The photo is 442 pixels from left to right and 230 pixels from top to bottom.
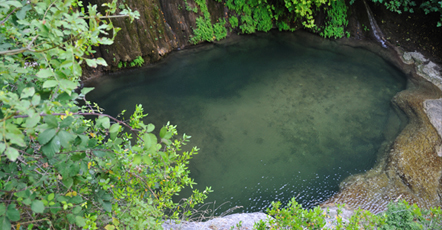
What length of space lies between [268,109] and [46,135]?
17.4ft

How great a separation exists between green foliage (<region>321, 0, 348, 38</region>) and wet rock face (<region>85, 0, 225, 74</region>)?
12.1 ft

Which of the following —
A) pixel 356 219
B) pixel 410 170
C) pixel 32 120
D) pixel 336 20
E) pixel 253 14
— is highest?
pixel 336 20

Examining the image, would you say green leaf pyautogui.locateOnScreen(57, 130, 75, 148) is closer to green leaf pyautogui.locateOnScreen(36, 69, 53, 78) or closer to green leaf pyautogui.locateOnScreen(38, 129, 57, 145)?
green leaf pyautogui.locateOnScreen(38, 129, 57, 145)

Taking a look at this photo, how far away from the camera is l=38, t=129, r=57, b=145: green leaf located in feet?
3.65

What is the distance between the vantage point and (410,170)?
15.9 ft

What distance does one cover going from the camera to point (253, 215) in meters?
3.90

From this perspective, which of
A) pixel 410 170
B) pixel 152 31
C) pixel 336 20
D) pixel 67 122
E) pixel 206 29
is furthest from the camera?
pixel 336 20

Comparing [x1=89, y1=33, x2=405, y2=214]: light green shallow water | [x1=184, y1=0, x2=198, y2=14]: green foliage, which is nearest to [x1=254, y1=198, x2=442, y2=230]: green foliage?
[x1=89, y1=33, x2=405, y2=214]: light green shallow water

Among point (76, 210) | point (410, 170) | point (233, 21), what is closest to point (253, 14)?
point (233, 21)

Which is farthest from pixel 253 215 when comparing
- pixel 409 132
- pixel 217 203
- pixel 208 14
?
pixel 208 14

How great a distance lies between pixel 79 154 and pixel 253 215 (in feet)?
10.1

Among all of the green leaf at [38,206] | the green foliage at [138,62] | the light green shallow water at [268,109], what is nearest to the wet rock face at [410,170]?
the light green shallow water at [268,109]

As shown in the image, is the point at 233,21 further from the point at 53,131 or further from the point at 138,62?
the point at 53,131

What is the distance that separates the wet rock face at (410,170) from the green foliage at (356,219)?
53.6 inches
